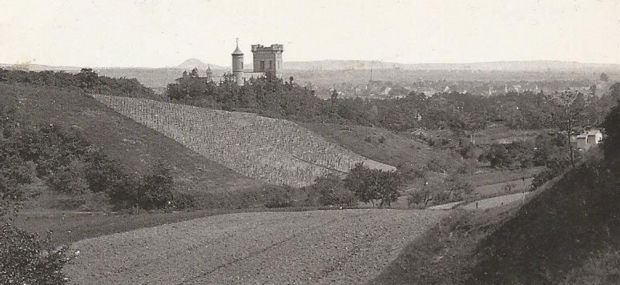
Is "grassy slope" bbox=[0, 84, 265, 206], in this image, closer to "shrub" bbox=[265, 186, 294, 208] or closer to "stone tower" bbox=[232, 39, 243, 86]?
"shrub" bbox=[265, 186, 294, 208]

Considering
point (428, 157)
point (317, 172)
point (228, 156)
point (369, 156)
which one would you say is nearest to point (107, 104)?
point (228, 156)

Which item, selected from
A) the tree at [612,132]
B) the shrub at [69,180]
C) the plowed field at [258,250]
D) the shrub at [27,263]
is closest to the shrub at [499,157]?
the plowed field at [258,250]

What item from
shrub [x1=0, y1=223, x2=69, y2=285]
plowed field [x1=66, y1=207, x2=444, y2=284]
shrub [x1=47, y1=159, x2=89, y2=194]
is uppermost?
shrub [x1=0, y1=223, x2=69, y2=285]

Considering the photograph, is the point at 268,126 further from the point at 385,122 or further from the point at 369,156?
the point at 385,122

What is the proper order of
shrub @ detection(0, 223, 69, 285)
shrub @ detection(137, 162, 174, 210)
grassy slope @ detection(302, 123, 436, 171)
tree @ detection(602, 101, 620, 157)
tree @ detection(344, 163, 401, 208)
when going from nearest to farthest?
1. shrub @ detection(0, 223, 69, 285)
2. tree @ detection(602, 101, 620, 157)
3. shrub @ detection(137, 162, 174, 210)
4. tree @ detection(344, 163, 401, 208)
5. grassy slope @ detection(302, 123, 436, 171)

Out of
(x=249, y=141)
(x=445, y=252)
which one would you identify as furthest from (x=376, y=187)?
(x=249, y=141)

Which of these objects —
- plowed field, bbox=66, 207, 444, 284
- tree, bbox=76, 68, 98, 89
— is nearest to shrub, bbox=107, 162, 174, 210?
plowed field, bbox=66, 207, 444, 284

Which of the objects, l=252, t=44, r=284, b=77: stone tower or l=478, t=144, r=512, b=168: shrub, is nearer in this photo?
l=478, t=144, r=512, b=168: shrub
